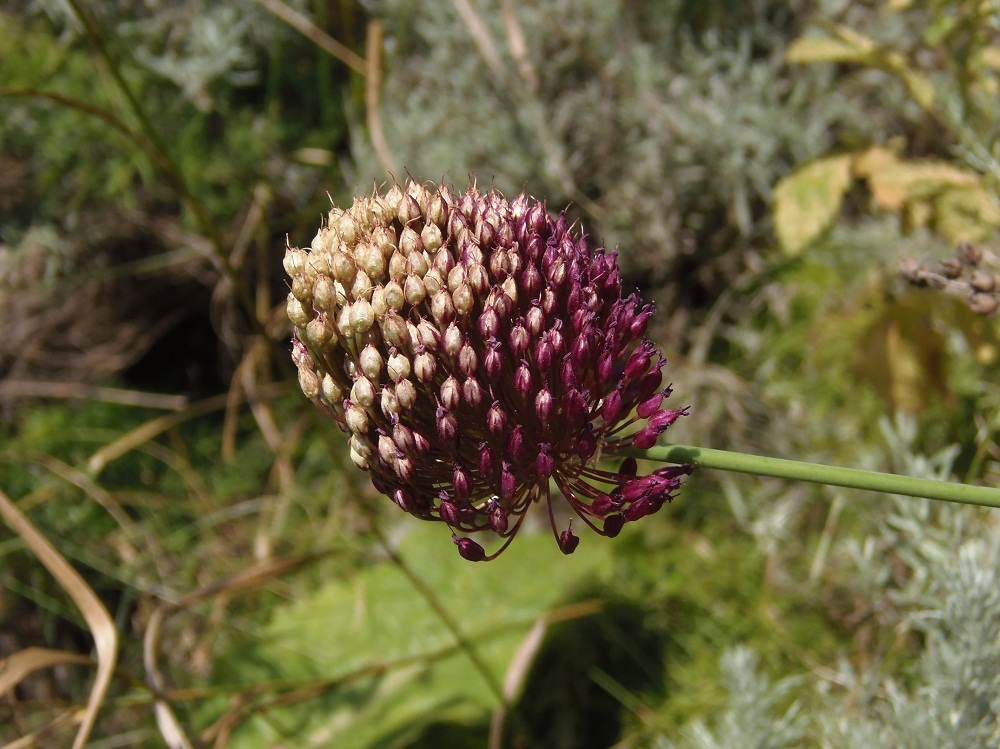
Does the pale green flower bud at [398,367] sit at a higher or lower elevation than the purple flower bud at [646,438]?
higher

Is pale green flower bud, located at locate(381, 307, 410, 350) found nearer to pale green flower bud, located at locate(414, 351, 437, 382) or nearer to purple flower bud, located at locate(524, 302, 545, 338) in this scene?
pale green flower bud, located at locate(414, 351, 437, 382)

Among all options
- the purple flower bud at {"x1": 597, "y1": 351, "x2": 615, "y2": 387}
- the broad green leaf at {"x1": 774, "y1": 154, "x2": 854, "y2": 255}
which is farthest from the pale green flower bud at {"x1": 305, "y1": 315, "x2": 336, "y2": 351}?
the broad green leaf at {"x1": 774, "y1": 154, "x2": 854, "y2": 255}

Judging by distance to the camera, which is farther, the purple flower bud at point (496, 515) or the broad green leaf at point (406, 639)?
the broad green leaf at point (406, 639)

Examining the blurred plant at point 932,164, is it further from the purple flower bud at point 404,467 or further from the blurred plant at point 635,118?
the purple flower bud at point 404,467

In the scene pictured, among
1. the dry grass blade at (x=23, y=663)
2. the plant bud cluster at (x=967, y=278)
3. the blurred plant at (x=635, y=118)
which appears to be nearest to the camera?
the plant bud cluster at (x=967, y=278)

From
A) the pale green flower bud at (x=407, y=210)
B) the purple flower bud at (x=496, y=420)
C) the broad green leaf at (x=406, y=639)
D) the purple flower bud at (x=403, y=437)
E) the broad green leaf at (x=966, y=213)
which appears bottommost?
the broad green leaf at (x=406, y=639)

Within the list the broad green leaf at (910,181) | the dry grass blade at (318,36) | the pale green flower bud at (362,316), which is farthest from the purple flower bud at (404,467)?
the dry grass blade at (318,36)

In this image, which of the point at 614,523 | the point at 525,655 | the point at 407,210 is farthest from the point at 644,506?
the point at 525,655
